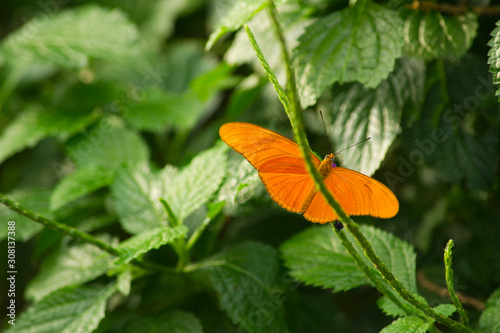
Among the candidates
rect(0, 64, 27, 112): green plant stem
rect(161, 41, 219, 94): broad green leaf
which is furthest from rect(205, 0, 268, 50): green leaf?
rect(0, 64, 27, 112): green plant stem

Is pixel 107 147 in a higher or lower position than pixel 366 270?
higher

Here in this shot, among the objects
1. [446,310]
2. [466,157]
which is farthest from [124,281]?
[466,157]

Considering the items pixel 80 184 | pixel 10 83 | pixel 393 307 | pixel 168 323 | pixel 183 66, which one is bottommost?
pixel 393 307

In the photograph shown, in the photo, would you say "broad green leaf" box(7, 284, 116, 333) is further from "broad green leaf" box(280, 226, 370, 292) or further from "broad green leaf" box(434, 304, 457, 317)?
"broad green leaf" box(434, 304, 457, 317)

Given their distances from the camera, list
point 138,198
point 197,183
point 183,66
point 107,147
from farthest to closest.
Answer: point 183,66 → point 107,147 → point 138,198 → point 197,183

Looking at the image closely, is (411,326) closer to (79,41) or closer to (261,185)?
(261,185)

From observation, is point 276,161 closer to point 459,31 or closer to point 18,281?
point 459,31

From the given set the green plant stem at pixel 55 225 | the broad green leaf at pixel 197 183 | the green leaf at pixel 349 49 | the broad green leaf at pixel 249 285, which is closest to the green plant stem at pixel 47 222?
the green plant stem at pixel 55 225

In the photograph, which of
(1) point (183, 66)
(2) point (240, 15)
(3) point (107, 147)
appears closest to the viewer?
(2) point (240, 15)
